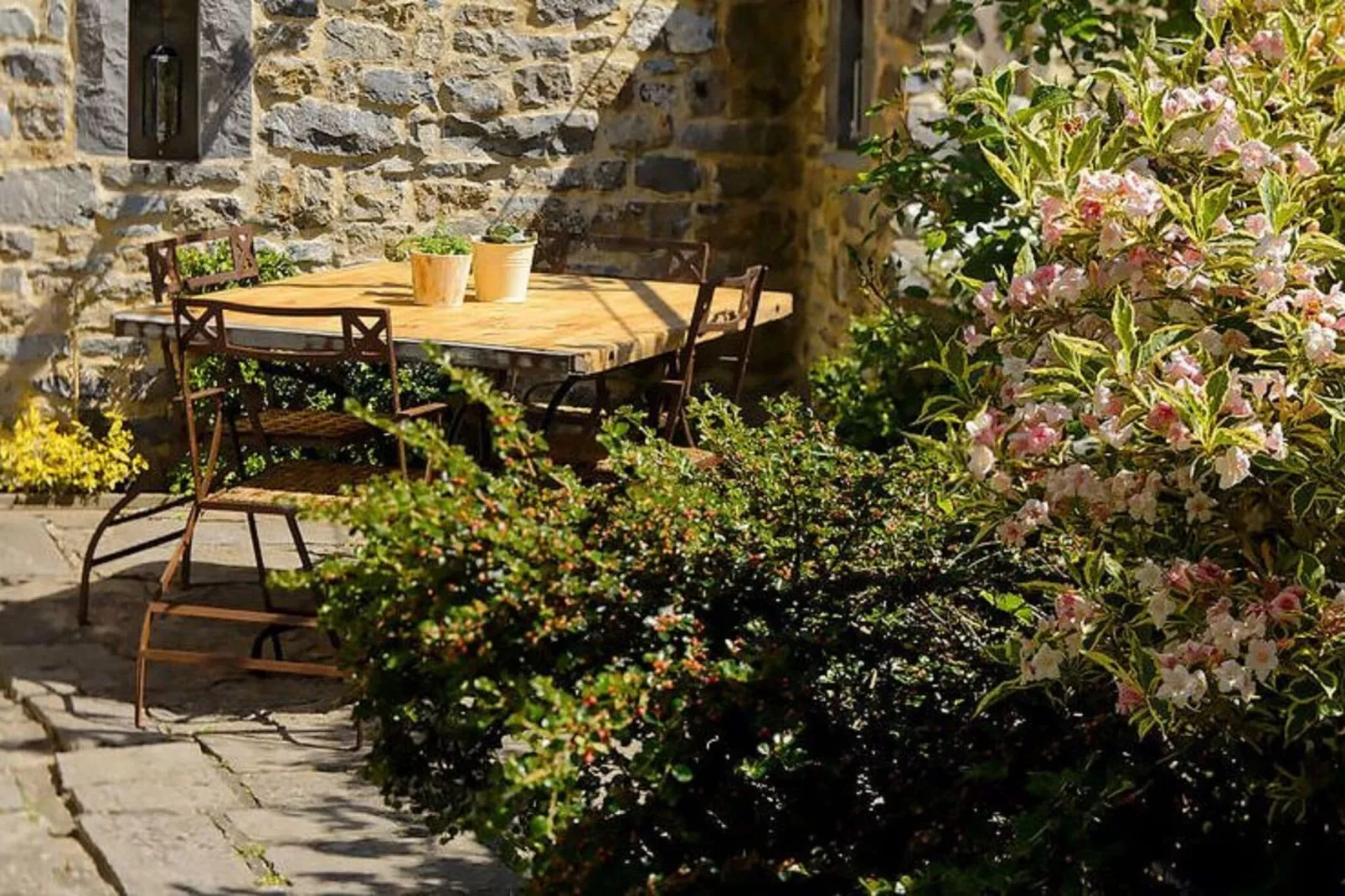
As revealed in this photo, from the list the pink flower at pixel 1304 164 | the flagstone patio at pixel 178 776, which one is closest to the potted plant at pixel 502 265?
the flagstone patio at pixel 178 776

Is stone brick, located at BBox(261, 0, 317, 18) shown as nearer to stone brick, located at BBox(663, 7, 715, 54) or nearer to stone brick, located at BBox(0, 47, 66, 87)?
stone brick, located at BBox(0, 47, 66, 87)

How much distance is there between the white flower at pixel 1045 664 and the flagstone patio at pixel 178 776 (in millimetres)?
1425

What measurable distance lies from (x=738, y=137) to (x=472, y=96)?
1.04 meters

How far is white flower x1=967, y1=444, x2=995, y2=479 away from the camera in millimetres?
2486

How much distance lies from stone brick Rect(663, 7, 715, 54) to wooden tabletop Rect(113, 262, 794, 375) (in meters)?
1.78

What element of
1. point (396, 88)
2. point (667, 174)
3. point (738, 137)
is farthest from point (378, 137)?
point (738, 137)

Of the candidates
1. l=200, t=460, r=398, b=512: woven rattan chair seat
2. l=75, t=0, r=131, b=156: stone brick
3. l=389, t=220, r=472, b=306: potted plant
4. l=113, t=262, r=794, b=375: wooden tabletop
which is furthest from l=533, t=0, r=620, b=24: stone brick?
l=200, t=460, r=398, b=512: woven rattan chair seat

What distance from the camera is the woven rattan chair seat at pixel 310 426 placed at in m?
5.45

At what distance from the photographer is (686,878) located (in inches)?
104

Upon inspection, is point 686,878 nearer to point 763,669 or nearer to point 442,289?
point 763,669

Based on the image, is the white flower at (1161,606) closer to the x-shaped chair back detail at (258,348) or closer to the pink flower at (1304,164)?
the pink flower at (1304,164)

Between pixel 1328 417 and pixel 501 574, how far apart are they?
3.32 feet

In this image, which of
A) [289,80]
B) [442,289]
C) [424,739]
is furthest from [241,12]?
[424,739]

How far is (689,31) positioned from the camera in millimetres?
8023
